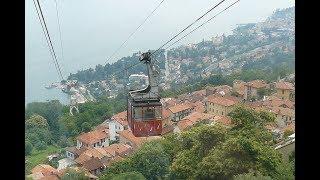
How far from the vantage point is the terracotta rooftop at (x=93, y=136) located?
37.5ft

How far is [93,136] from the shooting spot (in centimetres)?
1170

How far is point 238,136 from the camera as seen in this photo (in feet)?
26.8

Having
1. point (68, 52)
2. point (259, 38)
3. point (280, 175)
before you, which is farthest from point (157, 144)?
point (259, 38)

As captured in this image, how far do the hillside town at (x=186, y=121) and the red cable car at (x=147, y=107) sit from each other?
144 inches

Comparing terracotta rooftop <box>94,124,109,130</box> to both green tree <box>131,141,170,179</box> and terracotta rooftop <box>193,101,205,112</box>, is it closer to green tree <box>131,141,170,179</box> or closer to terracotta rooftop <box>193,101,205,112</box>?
terracotta rooftop <box>193,101,205,112</box>

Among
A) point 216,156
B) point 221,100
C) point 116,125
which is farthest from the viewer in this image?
point 221,100

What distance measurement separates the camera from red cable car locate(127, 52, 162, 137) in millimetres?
3912

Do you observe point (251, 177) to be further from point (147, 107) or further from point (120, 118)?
point (120, 118)

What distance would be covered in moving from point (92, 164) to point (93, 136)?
2.38 metres

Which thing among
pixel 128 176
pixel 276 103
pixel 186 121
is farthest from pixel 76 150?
pixel 276 103

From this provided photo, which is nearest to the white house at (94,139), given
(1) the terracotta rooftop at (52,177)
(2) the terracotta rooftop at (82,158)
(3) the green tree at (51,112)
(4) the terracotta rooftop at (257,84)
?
(3) the green tree at (51,112)

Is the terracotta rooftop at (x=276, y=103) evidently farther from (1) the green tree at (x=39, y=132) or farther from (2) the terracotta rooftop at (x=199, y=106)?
(1) the green tree at (x=39, y=132)
